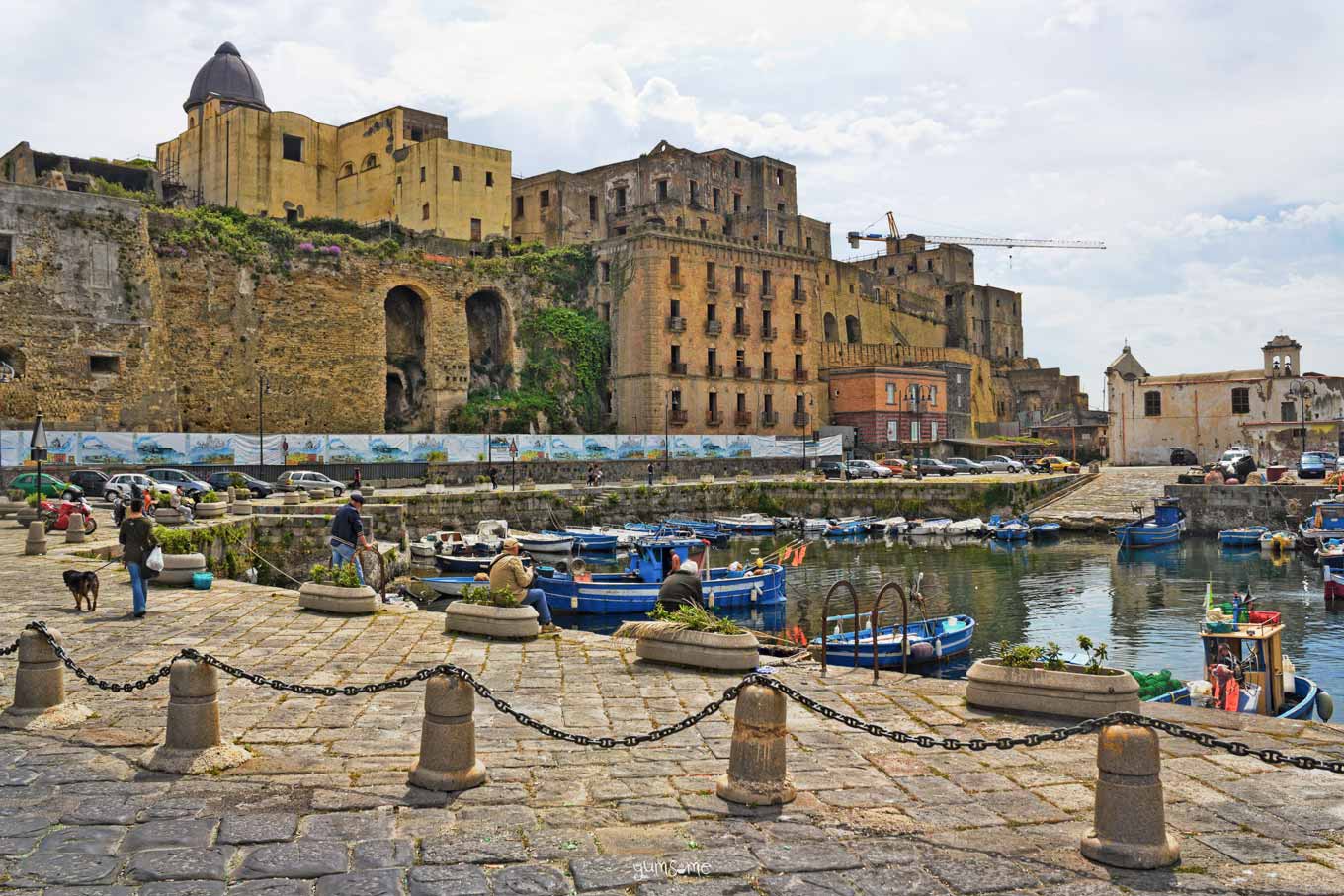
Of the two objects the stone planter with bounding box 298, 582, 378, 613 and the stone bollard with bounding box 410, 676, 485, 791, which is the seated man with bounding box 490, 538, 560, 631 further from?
the stone bollard with bounding box 410, 676, 485, 791

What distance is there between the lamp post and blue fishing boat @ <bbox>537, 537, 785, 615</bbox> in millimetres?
15506

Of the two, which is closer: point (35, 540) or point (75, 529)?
point (35, 540)

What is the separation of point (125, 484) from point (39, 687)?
24.2 metres

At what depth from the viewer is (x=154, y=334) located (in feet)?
129

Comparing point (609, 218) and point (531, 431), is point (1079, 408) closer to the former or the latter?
point (609, 218)

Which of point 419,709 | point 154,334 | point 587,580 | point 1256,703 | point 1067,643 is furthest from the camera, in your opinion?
point 154,334

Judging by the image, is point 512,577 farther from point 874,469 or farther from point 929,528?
point 874,469

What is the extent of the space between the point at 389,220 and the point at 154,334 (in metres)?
15.6

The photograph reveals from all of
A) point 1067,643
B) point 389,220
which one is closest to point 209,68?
point 389,220

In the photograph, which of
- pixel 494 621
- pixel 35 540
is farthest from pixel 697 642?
pixel 35 540

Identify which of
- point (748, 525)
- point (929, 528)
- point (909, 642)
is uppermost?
point (748, 525)

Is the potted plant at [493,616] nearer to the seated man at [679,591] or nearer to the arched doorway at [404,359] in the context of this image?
the seated man at [679,591]

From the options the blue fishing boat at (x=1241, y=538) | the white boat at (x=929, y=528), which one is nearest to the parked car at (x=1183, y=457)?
the blue fishing boat at (x=1241, y=538)

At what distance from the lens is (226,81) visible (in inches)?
2152
